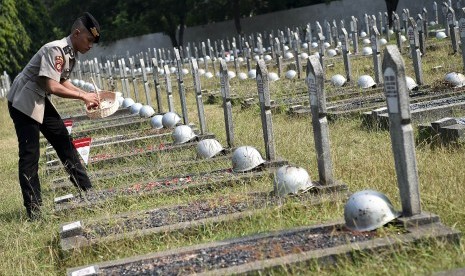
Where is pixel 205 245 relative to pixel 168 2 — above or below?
below

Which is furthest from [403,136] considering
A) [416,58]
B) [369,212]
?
[416,58]

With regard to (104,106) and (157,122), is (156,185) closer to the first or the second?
(104,106)

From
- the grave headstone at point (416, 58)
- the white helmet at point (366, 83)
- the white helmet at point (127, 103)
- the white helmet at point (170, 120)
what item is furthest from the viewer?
the white helmet at point (127, 103)

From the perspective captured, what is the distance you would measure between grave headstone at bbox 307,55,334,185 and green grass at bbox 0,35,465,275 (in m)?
0.30

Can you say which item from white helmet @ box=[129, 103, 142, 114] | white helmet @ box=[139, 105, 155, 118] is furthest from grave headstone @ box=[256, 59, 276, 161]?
white helmet @ box=[129, 103, 142, 114]

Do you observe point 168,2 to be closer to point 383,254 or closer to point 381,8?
point 381,8

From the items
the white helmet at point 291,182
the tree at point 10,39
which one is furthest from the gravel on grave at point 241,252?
the tree at point 10,39

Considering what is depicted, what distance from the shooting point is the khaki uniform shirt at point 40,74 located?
739 cm

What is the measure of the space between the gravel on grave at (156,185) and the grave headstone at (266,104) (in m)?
0.45

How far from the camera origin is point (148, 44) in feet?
174

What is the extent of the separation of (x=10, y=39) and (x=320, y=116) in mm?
30336

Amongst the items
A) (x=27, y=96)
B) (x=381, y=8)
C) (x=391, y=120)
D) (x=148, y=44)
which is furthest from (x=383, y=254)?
(x=148, y=44)

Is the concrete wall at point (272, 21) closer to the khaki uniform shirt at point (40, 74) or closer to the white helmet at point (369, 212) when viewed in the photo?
the khaki uniform shirt at point (40, 74)

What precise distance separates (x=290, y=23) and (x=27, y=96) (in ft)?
134
